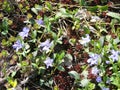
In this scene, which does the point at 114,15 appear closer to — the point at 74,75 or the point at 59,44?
the point at 59,44

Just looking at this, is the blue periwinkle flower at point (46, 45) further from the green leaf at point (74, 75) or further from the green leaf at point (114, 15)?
the green leaf at point (114, 15)

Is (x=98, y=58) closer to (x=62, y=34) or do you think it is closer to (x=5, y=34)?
(x=62, y=34)

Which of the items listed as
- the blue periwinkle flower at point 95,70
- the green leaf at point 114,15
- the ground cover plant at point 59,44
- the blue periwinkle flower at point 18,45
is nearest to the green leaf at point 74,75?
the ground cover plant at point 59,44

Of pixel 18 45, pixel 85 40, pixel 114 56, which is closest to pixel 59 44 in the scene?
pixel 85 40

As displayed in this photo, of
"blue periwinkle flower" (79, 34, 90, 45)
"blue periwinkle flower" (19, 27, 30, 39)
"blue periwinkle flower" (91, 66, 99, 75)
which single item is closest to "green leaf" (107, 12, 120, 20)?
"blue periwinkle flower" (79, 34, 90, 45)

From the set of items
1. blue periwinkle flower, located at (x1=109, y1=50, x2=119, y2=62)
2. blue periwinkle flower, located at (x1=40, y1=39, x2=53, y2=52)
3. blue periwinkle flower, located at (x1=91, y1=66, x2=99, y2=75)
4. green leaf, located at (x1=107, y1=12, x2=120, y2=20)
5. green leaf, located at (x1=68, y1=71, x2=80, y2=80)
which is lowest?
green leaf, located at (x1=68, y1=71, x2=80, y2=80)

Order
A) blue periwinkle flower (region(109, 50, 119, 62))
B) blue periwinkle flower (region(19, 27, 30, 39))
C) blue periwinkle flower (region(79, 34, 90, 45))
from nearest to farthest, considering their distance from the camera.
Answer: blue periwinkle flower (region(109, 50, 119, 62))
blue periwinkle flower (region(79, 34, 90, 45))
blue periwinkle flower (region(19, 27, 30, 39))

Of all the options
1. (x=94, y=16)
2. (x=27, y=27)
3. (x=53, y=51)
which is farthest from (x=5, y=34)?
(x=94, y=16)

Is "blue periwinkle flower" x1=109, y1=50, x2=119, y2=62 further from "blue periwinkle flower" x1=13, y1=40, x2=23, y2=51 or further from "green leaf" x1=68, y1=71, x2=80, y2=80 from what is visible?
"blue periwinkle flower" x1=13, y1=40, x2=23, y2=51

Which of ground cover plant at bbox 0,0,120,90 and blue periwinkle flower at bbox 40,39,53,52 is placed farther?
blue periwinkle flower at bbox 40,39,53,52
